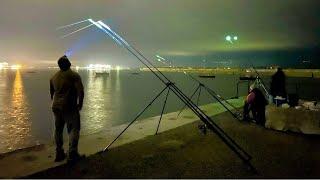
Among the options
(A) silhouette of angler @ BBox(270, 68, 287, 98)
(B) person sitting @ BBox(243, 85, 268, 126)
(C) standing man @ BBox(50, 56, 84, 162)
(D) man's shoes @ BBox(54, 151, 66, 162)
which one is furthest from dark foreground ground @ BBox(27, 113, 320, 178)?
(A) silhouette of angler @ BBox(270, 68, 287, 98)

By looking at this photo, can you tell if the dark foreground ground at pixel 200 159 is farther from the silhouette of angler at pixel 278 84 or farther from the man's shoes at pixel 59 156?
the silhouette of angler at pixel 278 84

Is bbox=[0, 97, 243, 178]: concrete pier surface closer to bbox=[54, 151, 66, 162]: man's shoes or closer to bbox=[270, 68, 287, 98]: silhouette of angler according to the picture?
bbox=[54, 151, 66, 162]: man's shoes

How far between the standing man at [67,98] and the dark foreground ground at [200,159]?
25.8 inches

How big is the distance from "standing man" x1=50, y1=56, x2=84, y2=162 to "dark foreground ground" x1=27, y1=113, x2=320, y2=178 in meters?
0.65

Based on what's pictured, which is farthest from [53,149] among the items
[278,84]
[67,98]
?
[278,84]

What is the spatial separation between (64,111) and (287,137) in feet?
20.2

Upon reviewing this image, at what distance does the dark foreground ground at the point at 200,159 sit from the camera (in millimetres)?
5529

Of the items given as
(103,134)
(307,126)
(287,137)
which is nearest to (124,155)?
(103,134)

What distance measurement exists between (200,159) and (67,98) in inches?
117

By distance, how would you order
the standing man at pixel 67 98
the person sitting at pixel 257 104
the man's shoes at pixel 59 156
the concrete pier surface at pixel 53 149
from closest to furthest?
the concrete pier surface at pixel 53 149 < the standing man at pixel 67 98 < the man's shoes at pixel 59 156 < the person sitting at pixel 257 104

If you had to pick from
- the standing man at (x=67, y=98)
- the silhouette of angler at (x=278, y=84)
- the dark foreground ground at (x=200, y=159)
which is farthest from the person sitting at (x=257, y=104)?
the standing man at (x=67, y=98)

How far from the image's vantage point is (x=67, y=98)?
5789mm

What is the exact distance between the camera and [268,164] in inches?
242

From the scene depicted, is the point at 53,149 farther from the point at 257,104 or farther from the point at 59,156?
the point at 257,104
